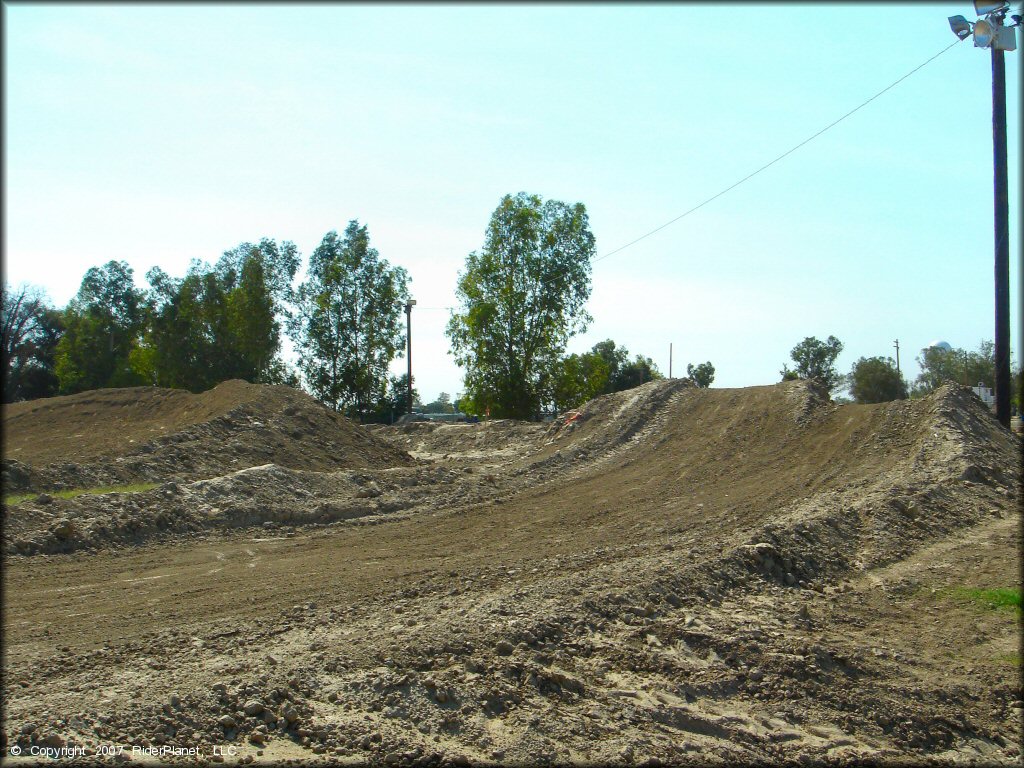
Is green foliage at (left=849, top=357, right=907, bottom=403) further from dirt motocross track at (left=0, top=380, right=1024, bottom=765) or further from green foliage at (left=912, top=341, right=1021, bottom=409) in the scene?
dirt motocross track at (left=0, top=380, right=1024, bottom=765)

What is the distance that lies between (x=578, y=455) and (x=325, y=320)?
32.5 m

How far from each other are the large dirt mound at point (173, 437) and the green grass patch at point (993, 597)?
49.3 ft

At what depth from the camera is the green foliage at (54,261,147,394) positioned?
58.6m

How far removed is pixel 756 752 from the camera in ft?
21.5

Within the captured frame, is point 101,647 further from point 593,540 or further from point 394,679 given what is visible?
point 593,540

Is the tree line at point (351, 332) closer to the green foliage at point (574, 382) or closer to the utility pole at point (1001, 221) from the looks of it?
the green foliage at point (574, 382)

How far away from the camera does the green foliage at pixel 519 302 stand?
45.4 meters

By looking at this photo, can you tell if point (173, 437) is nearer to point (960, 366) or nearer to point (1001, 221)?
point (1001, 221)

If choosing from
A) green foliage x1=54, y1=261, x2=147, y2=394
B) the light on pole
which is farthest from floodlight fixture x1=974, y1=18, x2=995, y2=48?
green foliage x1=54, y1=261, x2=147, y2=394

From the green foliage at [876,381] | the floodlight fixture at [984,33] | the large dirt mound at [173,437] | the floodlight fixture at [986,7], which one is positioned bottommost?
the large dirt mound at [173,437]

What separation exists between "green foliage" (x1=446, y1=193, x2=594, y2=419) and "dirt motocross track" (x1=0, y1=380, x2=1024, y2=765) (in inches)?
1050

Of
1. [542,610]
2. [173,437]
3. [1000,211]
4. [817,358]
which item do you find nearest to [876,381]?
[817,358]

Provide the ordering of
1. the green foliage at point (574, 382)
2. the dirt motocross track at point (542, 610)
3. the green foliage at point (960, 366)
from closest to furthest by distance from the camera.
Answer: the dirt motocross track at point (542, 610) → the green foliage at point (960, 366) → the green foliage at point (574, 382)

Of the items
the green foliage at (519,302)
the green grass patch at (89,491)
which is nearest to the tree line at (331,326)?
the green foliage at (519,302)
